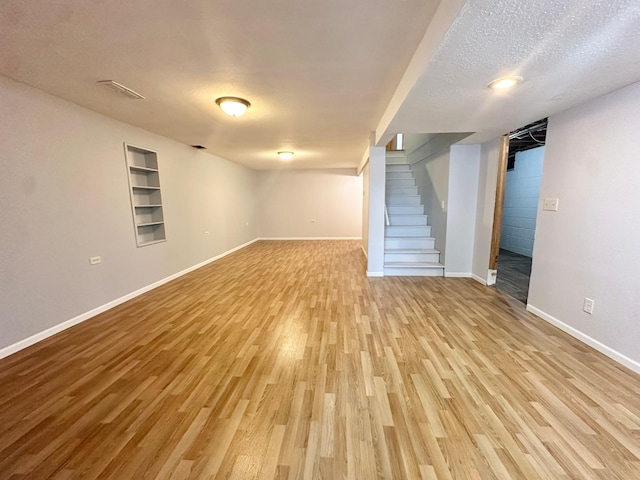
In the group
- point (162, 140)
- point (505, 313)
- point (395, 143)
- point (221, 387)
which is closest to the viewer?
point (221, 387)

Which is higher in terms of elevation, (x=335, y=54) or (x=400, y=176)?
(x=335, y=54)

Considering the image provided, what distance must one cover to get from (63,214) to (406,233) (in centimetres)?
518

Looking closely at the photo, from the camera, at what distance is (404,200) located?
6012 millimetres

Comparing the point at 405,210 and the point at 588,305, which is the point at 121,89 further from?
the point at 405,210

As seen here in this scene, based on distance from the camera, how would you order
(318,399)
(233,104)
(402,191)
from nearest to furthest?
(318,399), (233,104), (402,191)

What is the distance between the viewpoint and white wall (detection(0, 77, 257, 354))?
232 cm

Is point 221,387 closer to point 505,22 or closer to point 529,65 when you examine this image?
point 505,22

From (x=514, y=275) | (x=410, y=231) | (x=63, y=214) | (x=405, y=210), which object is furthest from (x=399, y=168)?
(x=63, y=214)

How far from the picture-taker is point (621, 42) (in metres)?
1.48

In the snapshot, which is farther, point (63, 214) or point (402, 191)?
point (402, 191)

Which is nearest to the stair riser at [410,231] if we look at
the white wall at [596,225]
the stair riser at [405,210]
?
the stair riser at [405,210]

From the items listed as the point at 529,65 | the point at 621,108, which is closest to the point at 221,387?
the point at 529,65

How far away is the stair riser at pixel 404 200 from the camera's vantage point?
5.97m

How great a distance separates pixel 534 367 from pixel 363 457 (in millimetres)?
1643
